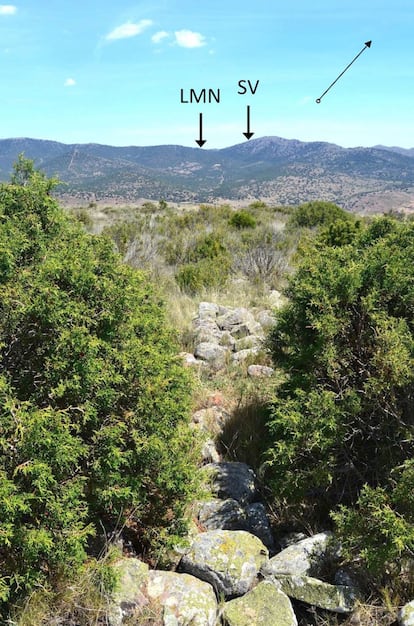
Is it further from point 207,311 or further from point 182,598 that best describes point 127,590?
point 207,311

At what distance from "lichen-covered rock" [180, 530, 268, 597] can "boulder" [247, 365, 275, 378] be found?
2.61 metres

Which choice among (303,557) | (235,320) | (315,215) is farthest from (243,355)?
(315,215)

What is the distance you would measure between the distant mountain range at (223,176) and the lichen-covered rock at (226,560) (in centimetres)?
5374

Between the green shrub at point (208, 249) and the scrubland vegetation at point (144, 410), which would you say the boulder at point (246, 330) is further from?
the green shrub at point (208, 249)

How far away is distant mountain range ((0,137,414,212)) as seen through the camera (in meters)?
84.9

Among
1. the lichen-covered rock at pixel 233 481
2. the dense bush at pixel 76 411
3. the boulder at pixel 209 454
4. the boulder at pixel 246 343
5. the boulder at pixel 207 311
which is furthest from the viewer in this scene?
the boulder at pixel 207 311

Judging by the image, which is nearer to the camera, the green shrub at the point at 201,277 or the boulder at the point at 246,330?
the boulder at the point at 246,330

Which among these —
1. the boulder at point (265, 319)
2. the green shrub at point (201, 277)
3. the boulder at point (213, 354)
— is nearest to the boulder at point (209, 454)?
the boulder at point (213, 354)

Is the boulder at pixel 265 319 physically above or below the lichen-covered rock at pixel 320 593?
above

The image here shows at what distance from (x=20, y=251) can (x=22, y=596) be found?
202 centimetres

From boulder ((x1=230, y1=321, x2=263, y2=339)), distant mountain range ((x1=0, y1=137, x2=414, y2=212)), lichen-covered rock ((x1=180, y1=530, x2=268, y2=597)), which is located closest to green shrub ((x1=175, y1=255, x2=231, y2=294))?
boulder ((x1=230, y1=321, x2=263, y2=339))

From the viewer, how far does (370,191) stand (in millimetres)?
98562

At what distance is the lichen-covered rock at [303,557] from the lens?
10.2 feet

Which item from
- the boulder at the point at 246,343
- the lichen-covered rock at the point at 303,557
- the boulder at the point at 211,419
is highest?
the boulder at the point at 246,343
